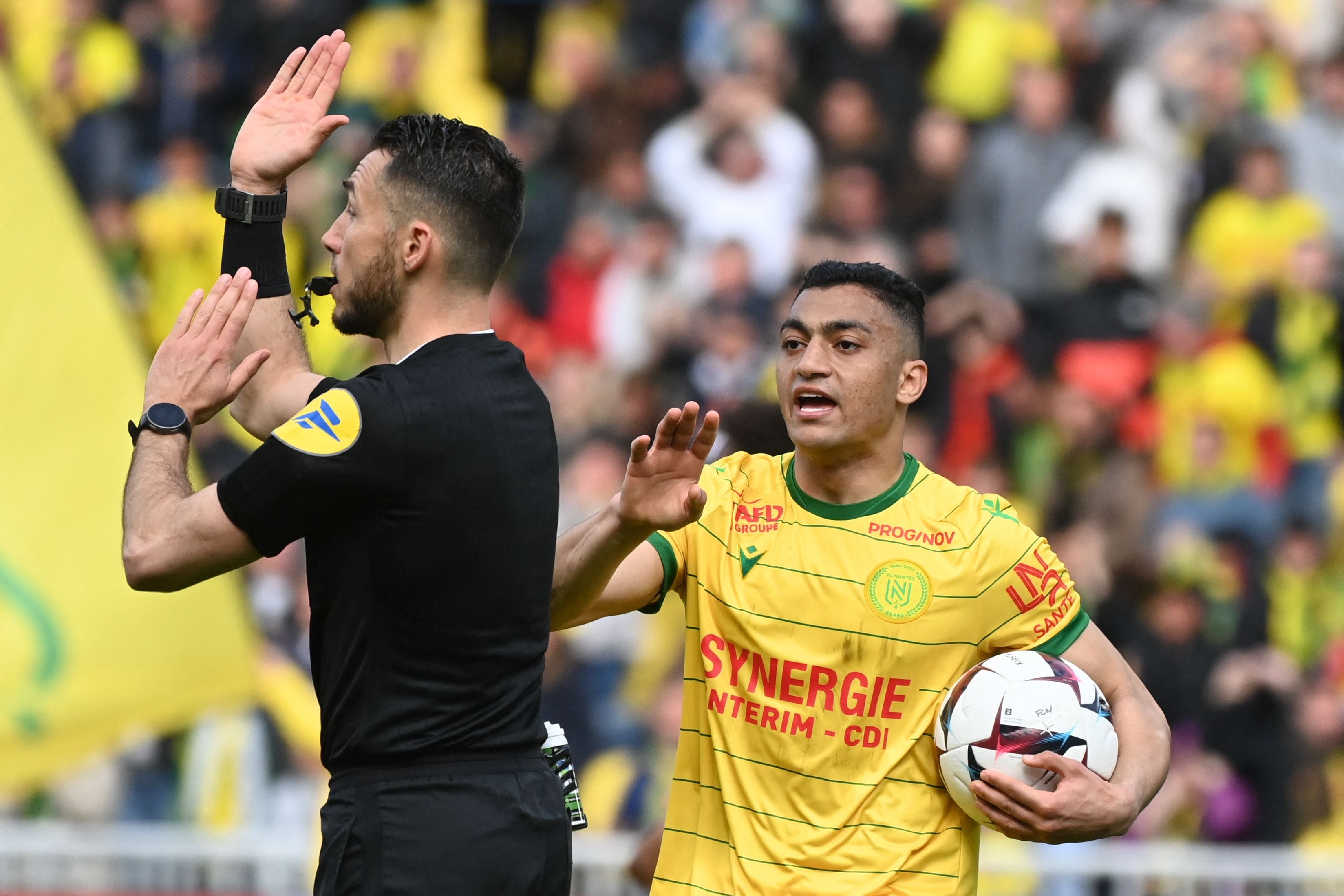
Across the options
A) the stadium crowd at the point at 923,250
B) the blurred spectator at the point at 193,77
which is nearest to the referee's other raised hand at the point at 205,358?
the stadium crowd at the point at 923,250

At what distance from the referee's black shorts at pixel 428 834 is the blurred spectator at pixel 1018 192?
7970 mm

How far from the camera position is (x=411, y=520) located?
3883mm

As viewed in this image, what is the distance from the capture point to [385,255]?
416 cm

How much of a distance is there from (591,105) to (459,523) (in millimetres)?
8543

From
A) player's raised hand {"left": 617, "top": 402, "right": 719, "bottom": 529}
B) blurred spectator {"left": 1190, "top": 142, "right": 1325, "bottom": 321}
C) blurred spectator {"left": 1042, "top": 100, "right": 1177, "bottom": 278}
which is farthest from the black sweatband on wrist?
blurred spectator {"left": 1190, "top": 142, "right": 1325, "bottom": 321}

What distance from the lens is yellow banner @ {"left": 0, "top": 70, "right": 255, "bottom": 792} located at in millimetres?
9625

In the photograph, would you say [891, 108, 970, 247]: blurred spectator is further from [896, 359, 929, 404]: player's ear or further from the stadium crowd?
[896, 359, 929, 404]: player's ear

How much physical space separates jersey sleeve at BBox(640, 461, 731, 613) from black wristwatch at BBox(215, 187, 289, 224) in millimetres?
1322

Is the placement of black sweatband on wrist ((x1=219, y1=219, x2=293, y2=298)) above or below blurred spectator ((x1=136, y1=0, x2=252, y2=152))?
below

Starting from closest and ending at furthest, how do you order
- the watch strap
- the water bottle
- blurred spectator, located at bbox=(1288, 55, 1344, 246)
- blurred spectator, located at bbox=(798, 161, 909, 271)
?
the watch strap
the water bottle
blurred spectator, located at bbox=(798, 161, 909, 271)
blurred spectator, located at bbox=(1288, 55, 1344, 246)

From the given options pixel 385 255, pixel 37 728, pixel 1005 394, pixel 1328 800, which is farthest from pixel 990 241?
pixel 385 255

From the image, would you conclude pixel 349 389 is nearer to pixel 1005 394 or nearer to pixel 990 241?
pixel 1005 394

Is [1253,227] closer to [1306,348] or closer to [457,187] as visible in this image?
[1306,348]

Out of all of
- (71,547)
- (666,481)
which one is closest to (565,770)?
(666,481)
